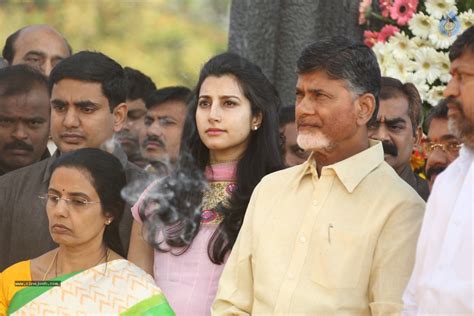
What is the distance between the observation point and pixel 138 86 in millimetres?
7039

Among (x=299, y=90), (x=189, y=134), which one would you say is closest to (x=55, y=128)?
(x=189, y=134)

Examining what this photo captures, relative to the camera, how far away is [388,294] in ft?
13.1

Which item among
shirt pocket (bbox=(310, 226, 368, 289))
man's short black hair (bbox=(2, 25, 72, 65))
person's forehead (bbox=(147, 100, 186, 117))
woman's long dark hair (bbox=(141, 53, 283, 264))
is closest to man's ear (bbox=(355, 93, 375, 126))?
shirt pocket (bbox=(310, 226, 368, 289))

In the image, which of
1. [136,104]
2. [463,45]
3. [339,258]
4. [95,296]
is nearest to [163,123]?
[136,104]

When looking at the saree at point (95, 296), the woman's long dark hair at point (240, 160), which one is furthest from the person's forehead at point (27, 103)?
the saree at point (95, 296)

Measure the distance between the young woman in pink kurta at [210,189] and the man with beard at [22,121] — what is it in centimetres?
101

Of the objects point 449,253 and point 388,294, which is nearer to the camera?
point 449,253

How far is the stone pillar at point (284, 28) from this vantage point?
675cm

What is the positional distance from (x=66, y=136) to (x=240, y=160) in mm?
929

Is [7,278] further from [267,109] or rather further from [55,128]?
[267,109]

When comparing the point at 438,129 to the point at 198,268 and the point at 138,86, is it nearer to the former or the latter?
the point at 198,268

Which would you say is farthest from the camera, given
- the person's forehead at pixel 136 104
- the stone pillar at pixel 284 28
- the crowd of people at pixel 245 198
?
the person's forehead at pixel 136 104

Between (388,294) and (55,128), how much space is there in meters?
2.05

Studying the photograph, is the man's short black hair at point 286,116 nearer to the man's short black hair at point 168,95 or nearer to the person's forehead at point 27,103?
the man's short black hair at point 168,95
